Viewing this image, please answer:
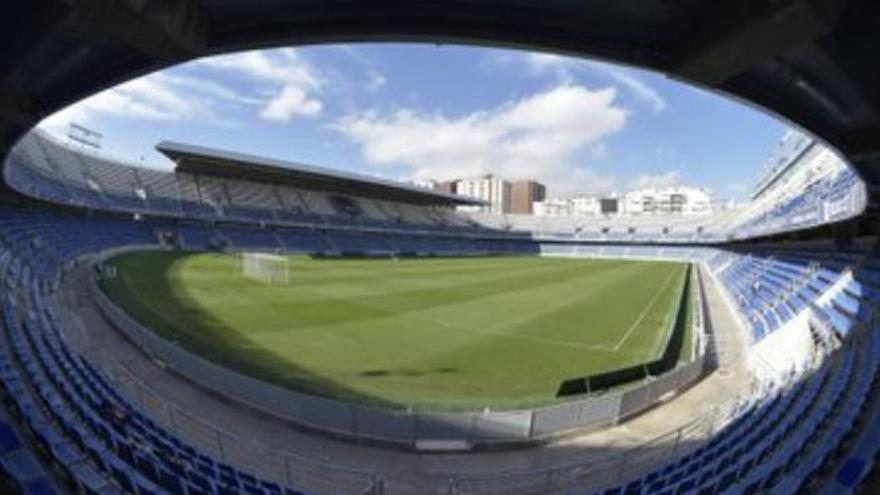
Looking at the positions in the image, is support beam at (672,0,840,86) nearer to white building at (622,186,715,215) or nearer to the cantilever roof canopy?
the cantilever roof canopy

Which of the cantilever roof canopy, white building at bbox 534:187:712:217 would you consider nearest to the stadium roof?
the cantilever roof canopy

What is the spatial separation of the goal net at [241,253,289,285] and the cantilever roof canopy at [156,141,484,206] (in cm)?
1966

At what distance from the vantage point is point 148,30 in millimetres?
5766

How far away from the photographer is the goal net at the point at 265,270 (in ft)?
107

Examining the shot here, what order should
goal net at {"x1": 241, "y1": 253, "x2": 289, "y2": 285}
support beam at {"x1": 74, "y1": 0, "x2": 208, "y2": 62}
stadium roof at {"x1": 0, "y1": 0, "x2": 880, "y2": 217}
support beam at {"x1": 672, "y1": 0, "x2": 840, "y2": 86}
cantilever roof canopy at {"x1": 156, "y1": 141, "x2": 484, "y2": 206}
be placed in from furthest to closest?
cantilever roof canopy at {"x1": 156, "y1": 141, "x2": 484, "y2": 206} → goal net at {"x1": 241, "y1": 253, "x2": 289, "y2": 285} → stadium roof at {"x1": 0, "y1": 0, "x2": 880, "y2": 217} → support beam at {"x1": 74, "y1": 0, "x2": 208, "y2": 62} → support beam at {"x1": 672, "y1": 0, "x2": 840, "y2": 86}

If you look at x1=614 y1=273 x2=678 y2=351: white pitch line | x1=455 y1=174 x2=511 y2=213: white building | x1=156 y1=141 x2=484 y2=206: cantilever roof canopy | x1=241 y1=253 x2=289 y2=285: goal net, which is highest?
x1=455 y1=174 x2=511 y2=213: white building

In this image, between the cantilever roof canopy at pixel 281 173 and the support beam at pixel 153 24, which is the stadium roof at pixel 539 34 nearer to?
the support beam at pixel 153 24

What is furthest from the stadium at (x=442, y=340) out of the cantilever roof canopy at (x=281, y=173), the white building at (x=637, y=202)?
the white building at (x=637, y=202)

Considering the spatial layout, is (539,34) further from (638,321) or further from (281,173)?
(281,173)

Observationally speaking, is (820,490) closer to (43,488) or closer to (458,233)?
(43,488)

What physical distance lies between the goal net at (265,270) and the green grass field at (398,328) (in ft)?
2.68

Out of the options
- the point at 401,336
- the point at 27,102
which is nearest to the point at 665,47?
the point at 27,102

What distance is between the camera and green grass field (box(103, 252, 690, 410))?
1558 cm

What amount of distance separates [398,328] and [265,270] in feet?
47.4
